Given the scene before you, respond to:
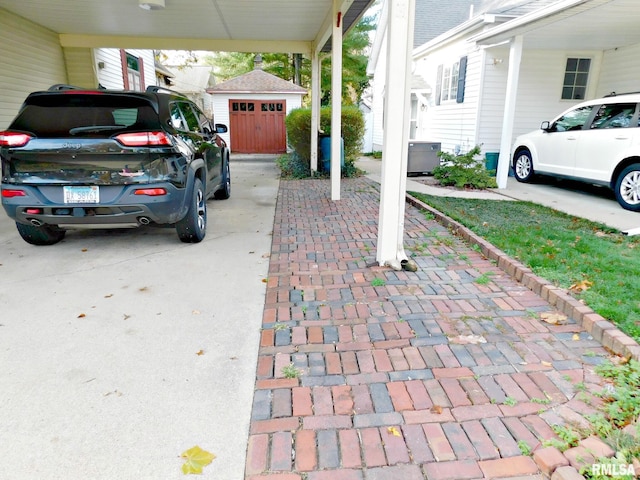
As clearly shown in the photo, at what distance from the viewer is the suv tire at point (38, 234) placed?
5.09 m

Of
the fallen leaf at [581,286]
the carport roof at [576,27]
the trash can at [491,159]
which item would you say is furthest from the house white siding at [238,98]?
the fallen leaf at [581,286]

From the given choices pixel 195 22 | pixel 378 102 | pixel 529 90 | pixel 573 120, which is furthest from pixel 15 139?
pixel 378 102

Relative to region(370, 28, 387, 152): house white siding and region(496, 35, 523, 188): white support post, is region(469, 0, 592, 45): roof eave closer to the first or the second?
region(496, 35, 523, 188): white support post

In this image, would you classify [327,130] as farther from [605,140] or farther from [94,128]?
[94,128]

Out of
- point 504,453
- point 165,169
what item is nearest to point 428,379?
point 504,453

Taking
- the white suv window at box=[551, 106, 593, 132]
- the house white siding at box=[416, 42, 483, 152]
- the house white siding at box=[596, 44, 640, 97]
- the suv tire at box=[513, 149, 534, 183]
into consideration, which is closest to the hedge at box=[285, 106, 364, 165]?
the house white siding at box=[416, 42, 483, 152]

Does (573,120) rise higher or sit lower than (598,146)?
higher

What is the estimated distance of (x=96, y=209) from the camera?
458cm

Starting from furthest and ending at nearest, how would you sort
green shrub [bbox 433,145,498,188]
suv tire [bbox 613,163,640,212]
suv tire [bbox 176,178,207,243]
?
green shrub [bbox 433,145,498,188] < suv tire [bbox 613,163,640,212] < suv tire [bbox 176,178,207,243]

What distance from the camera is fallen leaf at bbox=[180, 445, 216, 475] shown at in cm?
199

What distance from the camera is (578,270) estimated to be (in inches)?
164

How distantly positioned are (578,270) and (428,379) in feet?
7.87

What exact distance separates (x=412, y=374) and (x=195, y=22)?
8.77 m

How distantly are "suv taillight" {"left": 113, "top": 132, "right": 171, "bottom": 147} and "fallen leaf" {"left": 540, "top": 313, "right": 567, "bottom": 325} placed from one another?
3.88 metres
